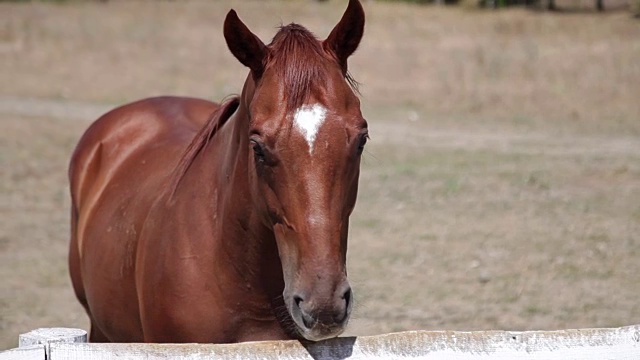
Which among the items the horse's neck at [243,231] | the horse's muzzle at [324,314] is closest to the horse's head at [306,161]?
the horse's muzzle at [324,314]

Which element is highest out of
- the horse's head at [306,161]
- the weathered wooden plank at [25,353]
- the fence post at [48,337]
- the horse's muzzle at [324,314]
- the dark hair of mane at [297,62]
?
the dark hair of mane at [297,62]

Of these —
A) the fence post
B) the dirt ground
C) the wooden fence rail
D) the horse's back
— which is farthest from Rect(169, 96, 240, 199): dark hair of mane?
the dirt ground

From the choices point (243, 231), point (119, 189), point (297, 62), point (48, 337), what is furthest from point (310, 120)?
point (119, 189)

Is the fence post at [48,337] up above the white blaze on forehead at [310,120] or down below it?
below

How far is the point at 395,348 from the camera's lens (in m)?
2.53

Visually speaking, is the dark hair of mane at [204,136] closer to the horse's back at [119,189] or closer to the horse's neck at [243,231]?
the horse's back at [119,189]

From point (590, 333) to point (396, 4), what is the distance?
98.3ft

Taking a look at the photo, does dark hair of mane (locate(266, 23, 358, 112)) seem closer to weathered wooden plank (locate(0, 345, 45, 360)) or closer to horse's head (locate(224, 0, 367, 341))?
horse's head (locate(224, 0, 367, 341))

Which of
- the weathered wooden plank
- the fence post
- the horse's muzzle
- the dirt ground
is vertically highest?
the horse's muzzle

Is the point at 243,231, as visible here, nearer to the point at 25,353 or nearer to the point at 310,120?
the point at 310,120

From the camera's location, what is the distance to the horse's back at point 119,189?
13.5 feet

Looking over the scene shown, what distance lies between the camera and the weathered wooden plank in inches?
95.2

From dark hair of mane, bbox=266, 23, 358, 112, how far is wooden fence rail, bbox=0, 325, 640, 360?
696 mm

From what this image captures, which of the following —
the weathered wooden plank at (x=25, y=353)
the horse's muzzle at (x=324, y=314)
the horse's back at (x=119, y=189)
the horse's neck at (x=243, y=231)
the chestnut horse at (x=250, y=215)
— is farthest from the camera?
the horse's back at (x=119, y=189)
